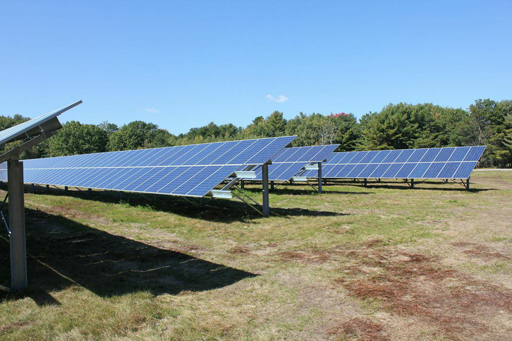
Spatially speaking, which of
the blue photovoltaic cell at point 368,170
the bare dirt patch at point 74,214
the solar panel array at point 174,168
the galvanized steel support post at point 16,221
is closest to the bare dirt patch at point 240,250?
the solar panel array at point 174,168

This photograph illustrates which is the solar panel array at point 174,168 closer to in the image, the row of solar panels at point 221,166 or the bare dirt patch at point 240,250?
the row of solar panels at point 221,166

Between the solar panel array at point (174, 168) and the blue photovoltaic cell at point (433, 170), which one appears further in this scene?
→ the blue photovoltaic cell at point (433, 170)

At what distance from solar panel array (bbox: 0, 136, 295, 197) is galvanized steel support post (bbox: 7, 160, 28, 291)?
690cm

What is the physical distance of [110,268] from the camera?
26.7ft

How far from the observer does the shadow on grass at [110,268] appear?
6816 millimetres

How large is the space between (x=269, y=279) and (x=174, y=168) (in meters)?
11.8

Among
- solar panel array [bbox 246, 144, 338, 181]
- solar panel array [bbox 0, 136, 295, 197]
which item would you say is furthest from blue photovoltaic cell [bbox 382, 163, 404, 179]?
solar panel array [bbox 0, 136, 295, 197]

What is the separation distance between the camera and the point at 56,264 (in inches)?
336

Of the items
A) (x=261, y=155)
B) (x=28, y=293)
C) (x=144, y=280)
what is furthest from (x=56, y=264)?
(x=261, y=155)

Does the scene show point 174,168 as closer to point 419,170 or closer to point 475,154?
point 419,170

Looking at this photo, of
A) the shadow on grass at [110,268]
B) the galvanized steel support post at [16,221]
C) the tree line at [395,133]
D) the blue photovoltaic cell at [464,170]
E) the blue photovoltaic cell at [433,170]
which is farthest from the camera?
the tree line at [395,133]

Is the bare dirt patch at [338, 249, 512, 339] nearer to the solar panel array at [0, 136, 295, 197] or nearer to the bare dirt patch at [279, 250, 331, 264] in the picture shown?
the bare dirt patch at [279, 250, 331, 264]

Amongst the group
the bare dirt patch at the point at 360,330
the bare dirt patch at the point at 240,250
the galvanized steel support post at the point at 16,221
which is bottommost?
the bare dirt patch at the point at 360,330

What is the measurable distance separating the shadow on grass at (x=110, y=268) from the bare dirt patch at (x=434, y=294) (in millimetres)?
2611
